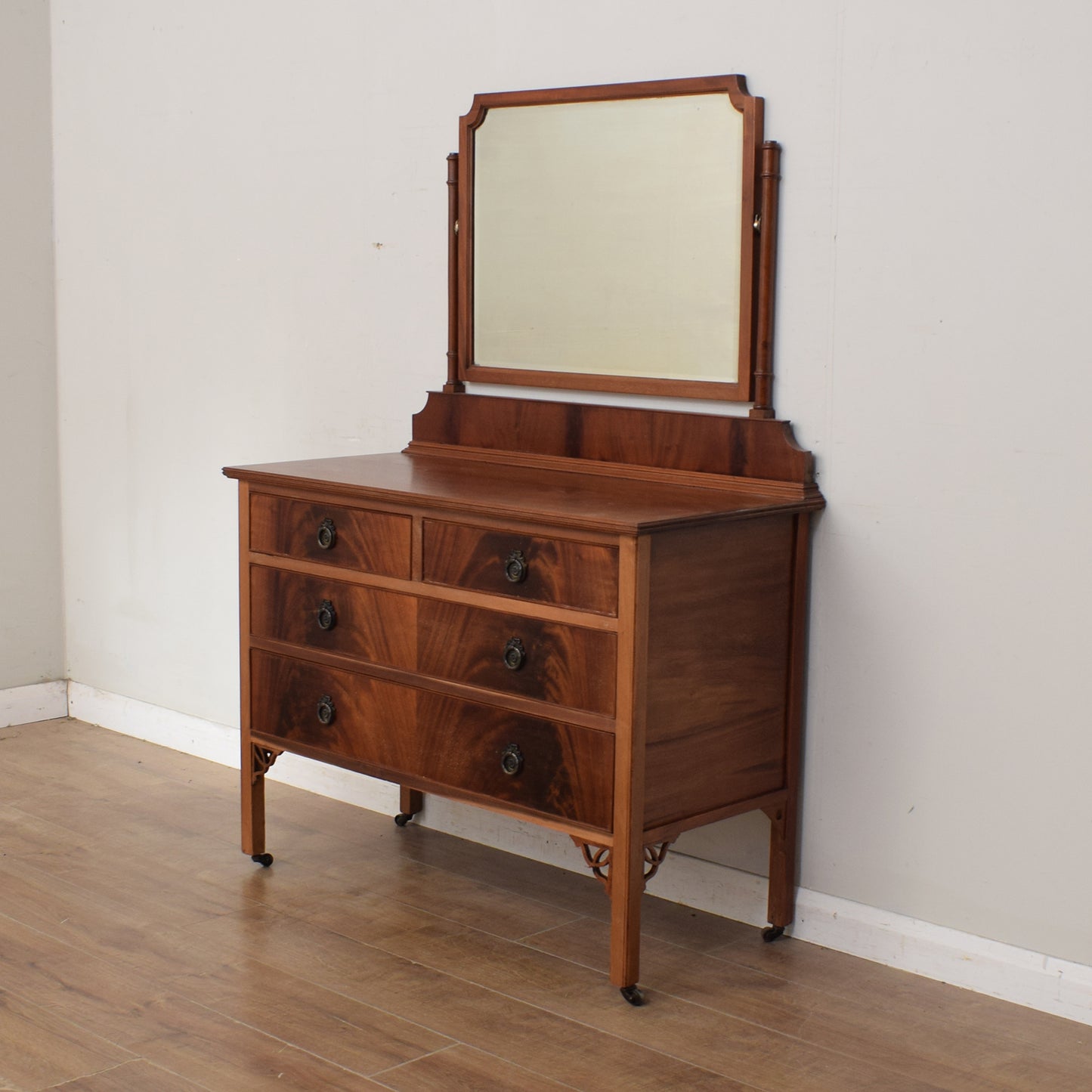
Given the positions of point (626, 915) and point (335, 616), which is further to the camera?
point (335, 616)

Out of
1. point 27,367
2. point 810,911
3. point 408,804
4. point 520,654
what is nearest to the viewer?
point 520,654

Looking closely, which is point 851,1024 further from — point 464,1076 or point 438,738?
point 438,738

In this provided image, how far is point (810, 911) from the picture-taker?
284 cm

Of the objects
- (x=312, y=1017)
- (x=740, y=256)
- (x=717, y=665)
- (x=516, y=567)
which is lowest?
(x=312, y=1017)

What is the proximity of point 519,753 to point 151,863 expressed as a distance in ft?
3.42

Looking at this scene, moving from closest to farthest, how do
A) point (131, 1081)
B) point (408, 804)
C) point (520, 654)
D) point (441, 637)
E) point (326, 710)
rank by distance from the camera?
point (131, 1081), point (520, 654), point (441, 637), point (326, 710), point (408, 804)

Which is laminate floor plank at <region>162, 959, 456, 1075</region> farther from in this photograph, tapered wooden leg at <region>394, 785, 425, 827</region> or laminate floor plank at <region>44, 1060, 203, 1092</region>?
tapered wooden leg at <region>394, 785, 425, 827</region>

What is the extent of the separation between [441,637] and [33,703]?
211 centimetres

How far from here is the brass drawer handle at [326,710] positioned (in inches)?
117

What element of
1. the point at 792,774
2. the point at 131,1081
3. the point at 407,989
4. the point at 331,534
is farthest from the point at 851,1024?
the point at 331,534

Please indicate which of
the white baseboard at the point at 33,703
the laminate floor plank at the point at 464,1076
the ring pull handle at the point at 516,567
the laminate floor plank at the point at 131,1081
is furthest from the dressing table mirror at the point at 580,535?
the white baseboard at the point at 33,703

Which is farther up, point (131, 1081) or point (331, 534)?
point (331, 534)

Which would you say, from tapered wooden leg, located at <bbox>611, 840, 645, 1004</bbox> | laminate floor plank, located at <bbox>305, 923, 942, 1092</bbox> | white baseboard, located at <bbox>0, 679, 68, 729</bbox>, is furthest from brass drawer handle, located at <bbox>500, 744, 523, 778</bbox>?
white baseboard, located at <bbox>0, 679, 68, 729</bbox>

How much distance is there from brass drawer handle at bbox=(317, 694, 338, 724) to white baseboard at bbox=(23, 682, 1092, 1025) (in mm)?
549
